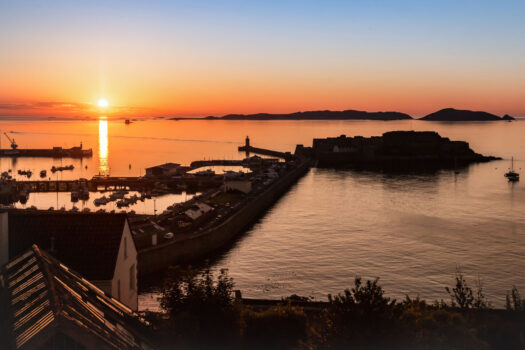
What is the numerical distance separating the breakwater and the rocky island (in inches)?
2653

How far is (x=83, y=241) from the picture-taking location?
15.9 meters

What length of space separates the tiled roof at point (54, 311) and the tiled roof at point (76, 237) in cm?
287

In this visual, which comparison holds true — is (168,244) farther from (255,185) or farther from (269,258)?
(255,185)

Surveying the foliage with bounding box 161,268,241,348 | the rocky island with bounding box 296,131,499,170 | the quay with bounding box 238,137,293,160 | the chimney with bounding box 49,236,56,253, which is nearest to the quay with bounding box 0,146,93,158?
the quay with bounding box 238,137,293,160

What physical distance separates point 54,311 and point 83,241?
8529 mm

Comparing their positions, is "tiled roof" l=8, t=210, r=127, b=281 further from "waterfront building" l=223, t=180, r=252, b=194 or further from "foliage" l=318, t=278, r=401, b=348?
"waterfront building" l=223, t=180, r=252, b=194

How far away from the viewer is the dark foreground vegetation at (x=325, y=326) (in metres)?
11.8

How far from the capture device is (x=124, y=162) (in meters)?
130

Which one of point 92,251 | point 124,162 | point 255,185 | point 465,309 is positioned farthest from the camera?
point 124,162

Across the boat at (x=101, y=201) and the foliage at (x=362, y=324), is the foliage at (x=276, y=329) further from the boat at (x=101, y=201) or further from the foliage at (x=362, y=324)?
the boat at (x=101, y=201)

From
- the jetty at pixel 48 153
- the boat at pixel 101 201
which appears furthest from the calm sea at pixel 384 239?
the jetty at pixel 48 153

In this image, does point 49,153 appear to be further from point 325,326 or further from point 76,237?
point 325,326

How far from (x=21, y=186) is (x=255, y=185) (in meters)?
33.5

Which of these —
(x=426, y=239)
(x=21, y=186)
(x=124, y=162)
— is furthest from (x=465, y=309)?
(x=124, y=162)
